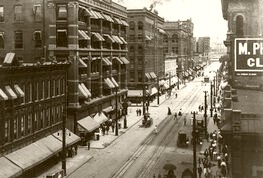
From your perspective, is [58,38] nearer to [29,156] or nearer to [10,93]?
[10,93]

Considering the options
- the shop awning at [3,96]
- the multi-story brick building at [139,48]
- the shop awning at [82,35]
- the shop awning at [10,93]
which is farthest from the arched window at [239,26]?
the multi-story brick building at [139,48]

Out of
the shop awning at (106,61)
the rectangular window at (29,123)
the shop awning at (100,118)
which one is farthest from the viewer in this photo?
the shop awning at (106,61)

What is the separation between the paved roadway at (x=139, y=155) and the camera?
41500 millimetres

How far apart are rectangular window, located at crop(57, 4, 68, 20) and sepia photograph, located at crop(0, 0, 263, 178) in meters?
0.12

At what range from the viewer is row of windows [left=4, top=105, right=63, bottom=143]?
3676cm

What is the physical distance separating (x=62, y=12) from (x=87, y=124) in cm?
1419

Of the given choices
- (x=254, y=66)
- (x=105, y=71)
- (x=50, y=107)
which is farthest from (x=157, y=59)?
(x=254, y=66)

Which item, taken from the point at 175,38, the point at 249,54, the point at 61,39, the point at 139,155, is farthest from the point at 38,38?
the point at 175,38

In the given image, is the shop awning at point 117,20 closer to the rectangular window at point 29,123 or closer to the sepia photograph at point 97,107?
the sepia photograph at point 97,107

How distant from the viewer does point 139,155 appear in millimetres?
48625

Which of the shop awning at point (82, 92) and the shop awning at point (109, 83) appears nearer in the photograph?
the shop awning at point (82, 92)

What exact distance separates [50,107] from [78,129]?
905 cm

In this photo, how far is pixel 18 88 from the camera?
3800 cm

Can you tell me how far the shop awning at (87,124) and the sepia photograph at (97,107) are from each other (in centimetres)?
12
